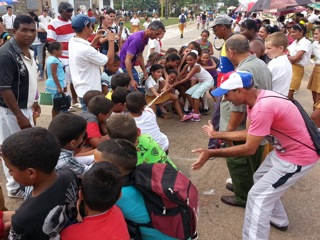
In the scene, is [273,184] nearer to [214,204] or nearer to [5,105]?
[214,204]

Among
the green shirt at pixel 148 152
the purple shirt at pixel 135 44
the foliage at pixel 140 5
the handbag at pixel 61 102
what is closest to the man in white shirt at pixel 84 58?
the purple shirt at pixel 135 44

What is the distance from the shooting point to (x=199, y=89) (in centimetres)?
611

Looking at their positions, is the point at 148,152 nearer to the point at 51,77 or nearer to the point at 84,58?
the point at 84,58

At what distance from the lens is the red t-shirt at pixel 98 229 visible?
Answer: 1.65 m

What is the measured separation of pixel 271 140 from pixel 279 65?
5.69 ft

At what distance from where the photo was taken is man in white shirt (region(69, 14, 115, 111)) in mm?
4117

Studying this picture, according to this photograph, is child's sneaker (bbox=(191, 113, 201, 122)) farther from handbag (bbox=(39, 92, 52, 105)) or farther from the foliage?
the foliage

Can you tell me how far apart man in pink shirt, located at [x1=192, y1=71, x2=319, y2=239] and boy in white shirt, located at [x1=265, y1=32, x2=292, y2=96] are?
160 cm

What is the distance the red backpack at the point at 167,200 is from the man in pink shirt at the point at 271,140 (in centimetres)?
57

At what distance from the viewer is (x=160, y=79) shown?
5.90 metres

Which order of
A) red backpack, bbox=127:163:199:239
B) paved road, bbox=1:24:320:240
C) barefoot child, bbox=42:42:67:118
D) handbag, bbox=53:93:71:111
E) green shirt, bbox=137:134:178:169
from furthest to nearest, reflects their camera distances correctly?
barefoot child, bbox=42:42:67:118 → handbag, bbox=53:93:71:111 → paved road, bbox=1:24:320:240 → green shirt, bbox=137:134:178:169 → red backpack, bbox=127:163:199:239

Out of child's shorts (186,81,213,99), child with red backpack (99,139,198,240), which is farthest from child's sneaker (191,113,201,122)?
child with red backpack (99,139,198,240)

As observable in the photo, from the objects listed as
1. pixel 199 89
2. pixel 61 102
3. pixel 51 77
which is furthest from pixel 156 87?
pixel 51 77

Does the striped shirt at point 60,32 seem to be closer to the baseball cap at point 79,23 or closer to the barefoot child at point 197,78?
the baseball cap at point 79,23
